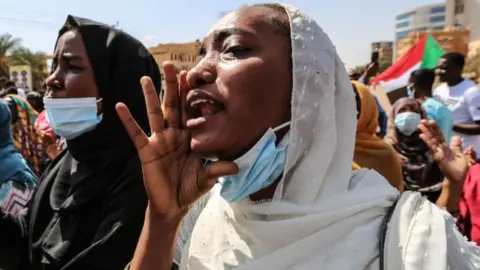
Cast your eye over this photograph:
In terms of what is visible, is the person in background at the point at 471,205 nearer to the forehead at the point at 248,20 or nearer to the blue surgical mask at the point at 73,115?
the forehead at the point at 248,20

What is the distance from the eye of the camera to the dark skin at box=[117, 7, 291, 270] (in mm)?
1179

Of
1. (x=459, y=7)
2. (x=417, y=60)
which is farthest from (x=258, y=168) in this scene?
(x=459, y=7)

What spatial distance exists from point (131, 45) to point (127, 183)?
0.66 m

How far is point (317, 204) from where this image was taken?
1.26m

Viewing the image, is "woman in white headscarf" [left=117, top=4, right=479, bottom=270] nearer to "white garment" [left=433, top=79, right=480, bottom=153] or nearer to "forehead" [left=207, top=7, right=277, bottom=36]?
"forehead" [left=207, top=7, right=277, bottom=36]

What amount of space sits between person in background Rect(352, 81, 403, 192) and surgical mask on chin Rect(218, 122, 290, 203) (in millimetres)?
1522

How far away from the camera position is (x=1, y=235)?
214cm

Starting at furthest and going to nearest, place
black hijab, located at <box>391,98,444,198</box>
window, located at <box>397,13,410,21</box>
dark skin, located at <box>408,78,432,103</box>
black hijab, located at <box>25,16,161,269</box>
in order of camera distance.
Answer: window, located at <box>397,13,410,21</box>, dark skin, located at <box>408,78,432,103</box>, black hijab, located at <box>391,98,444,198</box>, black hijab, located at <box>25,16,161,269</box>

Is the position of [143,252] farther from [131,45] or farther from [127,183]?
[131,45]

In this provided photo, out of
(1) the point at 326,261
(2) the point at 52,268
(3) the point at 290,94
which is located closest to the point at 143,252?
(1) the point at 326,261

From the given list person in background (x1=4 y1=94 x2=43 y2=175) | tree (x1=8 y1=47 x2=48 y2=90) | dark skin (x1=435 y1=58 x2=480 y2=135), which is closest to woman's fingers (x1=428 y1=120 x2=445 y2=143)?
dark skin (x1=435 y1=58 x2=480 y2=135)

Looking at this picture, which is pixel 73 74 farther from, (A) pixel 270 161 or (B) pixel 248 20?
(A) pixel 270 161

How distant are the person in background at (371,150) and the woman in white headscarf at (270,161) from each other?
1.46m

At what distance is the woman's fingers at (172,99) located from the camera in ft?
4.16
